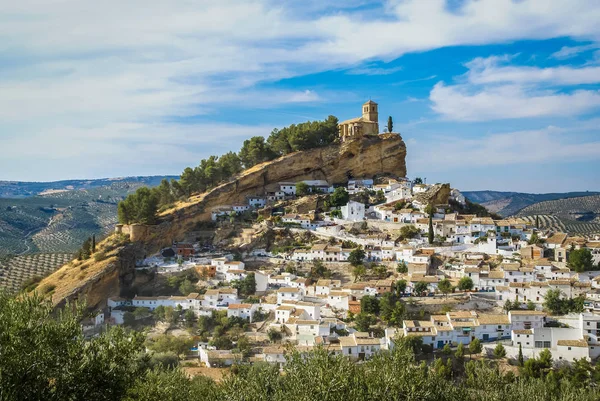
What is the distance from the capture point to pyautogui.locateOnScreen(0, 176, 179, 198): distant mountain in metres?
157

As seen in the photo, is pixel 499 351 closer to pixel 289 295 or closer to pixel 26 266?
pixel 289 295

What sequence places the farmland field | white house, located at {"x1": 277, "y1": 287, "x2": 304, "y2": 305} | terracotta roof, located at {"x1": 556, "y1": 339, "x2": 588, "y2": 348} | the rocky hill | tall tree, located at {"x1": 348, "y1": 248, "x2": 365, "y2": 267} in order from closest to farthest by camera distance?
terracotta roof, located at {"x1": 556, "y1": 339, "x2": 588, "y2": 348}, white house, located at {"x1": 277, "y1": 287, "x2": 304, "y2": 305}, the rocky hill, tall tree, located at {"x1": 348, "y1": 248, "x2": 365, "y2": 267}, the farmland field

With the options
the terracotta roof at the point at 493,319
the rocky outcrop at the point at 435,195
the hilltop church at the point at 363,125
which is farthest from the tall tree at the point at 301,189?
the terracotta roof at the point at 493,319

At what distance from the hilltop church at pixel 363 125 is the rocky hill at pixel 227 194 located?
1.12 meters

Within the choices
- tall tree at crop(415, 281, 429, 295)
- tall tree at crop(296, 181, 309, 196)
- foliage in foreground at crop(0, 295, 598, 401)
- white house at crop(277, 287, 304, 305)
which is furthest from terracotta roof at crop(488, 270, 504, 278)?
tall tree at crop(296, 181, 309, 196)

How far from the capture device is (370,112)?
52.8 m

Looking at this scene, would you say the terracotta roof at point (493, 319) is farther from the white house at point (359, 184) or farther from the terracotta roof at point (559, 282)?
the white house at point (359, 184)

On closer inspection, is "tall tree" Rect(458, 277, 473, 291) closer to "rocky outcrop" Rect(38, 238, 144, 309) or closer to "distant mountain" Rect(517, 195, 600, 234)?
"rocky outcrop" Rect(38, 238, 144, 309)

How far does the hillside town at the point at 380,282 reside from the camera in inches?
1094

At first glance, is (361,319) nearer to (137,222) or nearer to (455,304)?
(455,304)

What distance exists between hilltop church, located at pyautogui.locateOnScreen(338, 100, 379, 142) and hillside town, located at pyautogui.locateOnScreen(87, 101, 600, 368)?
771 cm

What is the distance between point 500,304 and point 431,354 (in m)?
6.16

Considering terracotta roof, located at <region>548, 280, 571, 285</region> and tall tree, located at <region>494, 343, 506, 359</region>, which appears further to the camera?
terracotta roof, located at <region>548, 280, 571, 285</region>

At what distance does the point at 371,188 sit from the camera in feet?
155
